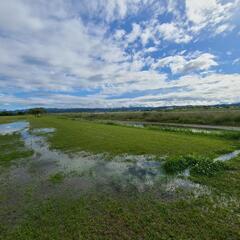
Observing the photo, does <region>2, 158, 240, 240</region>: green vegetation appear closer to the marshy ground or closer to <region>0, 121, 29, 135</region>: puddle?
the marshy ground

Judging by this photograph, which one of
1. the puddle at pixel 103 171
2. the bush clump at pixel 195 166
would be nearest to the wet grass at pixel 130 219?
the puddle at pixel 103 171

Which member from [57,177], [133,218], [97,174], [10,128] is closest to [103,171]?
[97,174]

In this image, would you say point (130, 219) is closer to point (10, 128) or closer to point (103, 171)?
point (103, 171)

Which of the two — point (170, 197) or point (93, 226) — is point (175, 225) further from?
point (93, 226)

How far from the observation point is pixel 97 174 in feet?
31.7

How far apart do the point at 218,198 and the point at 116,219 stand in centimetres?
364

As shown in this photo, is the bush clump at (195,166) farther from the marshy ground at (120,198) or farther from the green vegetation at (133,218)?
the green vegetation at (133,218)

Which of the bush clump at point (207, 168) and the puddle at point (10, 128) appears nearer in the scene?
the bush clump at point (207, 168)

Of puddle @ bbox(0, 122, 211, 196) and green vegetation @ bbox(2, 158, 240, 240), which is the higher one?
green vegetation @ bbox(2, 158, 240, 240)

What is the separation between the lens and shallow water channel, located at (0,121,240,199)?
7.96m

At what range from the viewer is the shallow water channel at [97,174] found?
7.96 metres

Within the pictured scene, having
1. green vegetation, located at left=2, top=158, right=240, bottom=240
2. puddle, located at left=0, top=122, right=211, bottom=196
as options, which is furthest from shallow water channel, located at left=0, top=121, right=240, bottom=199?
green vegetation, located at left=2, top=158, right=240, bottom=240

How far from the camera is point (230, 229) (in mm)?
4996

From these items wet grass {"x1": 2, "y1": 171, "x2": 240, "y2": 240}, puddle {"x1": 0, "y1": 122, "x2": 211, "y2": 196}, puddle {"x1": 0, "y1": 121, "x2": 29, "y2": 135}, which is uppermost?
wet grass {"x1": 2, "y1": 171, "x2": 240, "y2": 240}
